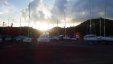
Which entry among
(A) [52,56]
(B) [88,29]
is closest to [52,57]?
(A) [52,56]

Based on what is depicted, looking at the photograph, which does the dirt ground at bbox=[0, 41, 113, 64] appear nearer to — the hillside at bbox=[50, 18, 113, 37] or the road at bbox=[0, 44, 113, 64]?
the road at bbox=[0, 44, 113, 64]

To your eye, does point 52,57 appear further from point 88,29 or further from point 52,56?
point 88,29

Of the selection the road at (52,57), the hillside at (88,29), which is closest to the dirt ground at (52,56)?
the road at (52,57)

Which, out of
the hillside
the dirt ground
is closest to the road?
the dirt ground

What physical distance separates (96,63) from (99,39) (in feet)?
128

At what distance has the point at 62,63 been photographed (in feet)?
81.5

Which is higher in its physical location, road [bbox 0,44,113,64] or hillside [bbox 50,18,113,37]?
hillside [bbox 50,18,113,37]

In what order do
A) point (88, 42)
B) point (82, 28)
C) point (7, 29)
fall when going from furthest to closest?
1. point (82, 28)
2. point (7, 29)
3. point (88, 42)

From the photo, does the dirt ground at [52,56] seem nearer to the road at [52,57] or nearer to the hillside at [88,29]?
the road at [52,57]

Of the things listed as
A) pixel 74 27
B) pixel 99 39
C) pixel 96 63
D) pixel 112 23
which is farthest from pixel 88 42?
pixel 74 27

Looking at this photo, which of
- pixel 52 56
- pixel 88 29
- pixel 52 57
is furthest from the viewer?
pixel 88 29

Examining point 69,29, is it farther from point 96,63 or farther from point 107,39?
point 96,63

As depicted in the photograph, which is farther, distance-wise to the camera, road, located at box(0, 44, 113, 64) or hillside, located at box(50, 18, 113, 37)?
hillside, located at box(50, 18, 113, 37)

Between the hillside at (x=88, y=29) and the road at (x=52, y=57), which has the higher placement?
the hillside at (x=88, y=29)
